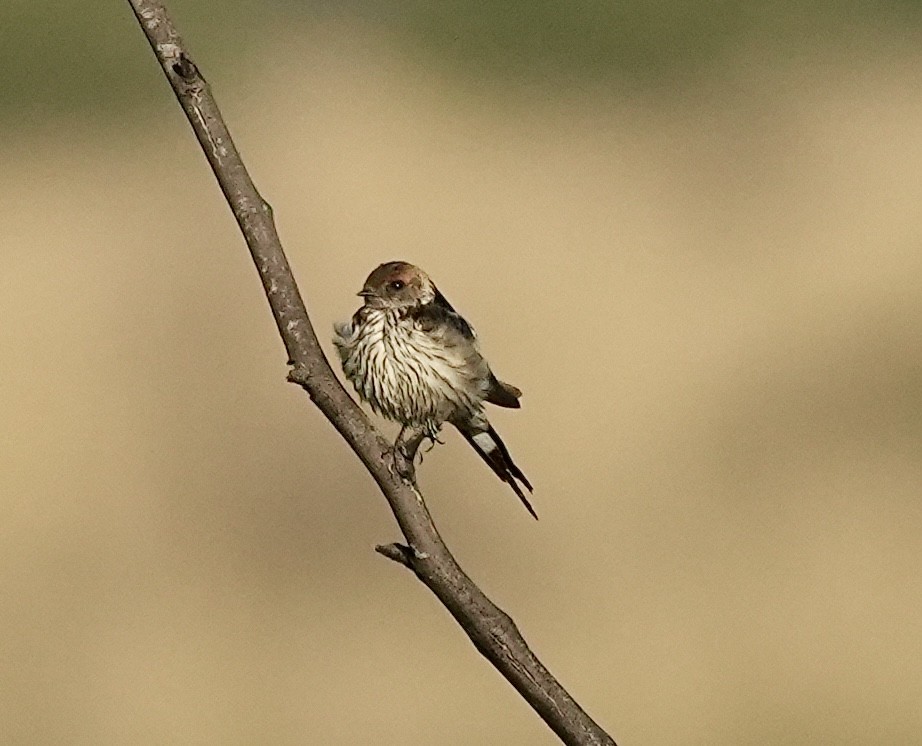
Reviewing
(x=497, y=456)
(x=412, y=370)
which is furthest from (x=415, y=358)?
(x=497, y=456)

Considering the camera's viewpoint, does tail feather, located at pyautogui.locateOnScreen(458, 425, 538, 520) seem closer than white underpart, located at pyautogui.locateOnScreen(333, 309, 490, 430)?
Yes

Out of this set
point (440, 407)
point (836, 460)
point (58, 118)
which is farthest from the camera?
point (58, 118)

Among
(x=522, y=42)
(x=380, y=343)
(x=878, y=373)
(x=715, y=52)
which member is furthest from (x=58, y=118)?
(x=380, y=343)

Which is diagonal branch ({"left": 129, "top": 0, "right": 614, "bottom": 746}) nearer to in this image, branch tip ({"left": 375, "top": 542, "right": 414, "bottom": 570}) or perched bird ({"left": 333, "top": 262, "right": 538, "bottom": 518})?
branch tip ({"left": 375, "top": 542, "right": 414, "bottom": 570})

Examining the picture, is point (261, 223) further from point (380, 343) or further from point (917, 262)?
point (917, 262)

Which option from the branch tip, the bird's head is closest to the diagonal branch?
the branch tip

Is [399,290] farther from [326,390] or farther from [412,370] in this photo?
[326,390]
